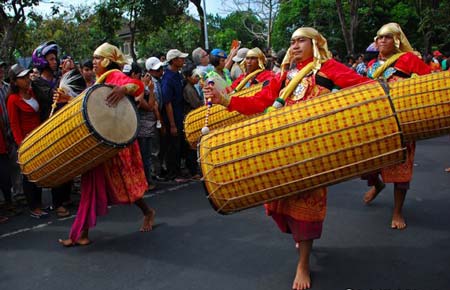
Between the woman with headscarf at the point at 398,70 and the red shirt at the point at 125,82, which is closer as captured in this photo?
the red shirt at the point at 125,82

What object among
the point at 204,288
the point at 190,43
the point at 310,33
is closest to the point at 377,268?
the point at 204,288

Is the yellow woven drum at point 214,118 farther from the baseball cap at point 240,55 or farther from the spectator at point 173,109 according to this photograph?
the baseball cap at point 240,55

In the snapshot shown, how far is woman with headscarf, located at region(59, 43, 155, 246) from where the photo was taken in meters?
3.90

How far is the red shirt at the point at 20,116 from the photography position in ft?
15.6

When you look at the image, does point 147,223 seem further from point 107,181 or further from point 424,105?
point 424,105

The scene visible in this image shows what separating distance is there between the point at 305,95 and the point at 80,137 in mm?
1731

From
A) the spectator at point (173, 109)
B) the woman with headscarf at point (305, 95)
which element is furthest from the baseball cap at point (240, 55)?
the woman with headscarf at point (305, 95)

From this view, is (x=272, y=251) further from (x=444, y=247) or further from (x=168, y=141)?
(x=168, y=141)

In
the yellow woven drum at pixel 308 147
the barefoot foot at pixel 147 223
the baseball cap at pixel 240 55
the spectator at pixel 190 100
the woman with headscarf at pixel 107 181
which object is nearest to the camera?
the yellow woven drum at pixel 308 147

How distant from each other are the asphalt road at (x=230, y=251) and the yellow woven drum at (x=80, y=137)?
2.48ft

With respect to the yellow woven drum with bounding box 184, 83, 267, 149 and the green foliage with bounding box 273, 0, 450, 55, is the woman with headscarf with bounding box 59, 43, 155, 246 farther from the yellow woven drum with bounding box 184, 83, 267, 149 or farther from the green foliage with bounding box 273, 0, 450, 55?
the green foliage with bounding box 273, 0, 450, 55

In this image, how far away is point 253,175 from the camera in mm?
2523

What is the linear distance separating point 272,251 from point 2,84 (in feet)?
12.4

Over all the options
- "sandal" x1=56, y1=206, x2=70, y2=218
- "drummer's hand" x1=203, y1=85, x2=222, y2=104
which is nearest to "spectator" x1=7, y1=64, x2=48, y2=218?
"sandal" x1=56, y1=206, x2=70, y2=218
